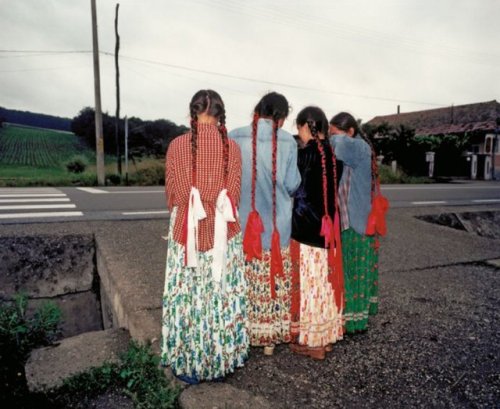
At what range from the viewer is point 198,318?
230 centimetres

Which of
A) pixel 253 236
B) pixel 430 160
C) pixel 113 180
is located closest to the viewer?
pixel 253 236

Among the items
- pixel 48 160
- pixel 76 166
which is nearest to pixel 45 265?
pixel 76 166

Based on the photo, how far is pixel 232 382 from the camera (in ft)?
7.78

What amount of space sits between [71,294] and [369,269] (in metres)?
3.58

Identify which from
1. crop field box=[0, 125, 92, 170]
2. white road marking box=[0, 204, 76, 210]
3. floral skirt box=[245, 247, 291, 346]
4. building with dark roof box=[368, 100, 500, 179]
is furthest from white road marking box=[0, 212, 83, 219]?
crop field box=[0, 125, 92, 170]

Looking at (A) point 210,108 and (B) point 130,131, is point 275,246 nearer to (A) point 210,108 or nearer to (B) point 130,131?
(A) point 210,108

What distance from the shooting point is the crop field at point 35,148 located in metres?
37.7

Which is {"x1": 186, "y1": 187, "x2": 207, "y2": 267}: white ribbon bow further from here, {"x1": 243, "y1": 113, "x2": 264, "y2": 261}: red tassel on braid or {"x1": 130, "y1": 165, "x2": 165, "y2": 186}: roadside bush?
{"x1": 130, "y1": 165, "x2": 165, "y2": 186}: roadside bush

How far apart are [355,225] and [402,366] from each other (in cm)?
98

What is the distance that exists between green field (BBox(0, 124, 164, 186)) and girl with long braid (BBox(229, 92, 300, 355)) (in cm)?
1449

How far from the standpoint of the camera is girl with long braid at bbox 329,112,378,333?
2.95 m

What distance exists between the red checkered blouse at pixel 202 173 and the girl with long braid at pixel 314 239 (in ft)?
1.81

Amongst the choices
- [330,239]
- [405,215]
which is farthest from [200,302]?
[405,215]

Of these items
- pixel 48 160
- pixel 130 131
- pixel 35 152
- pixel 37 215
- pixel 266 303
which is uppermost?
pixel 130 131
